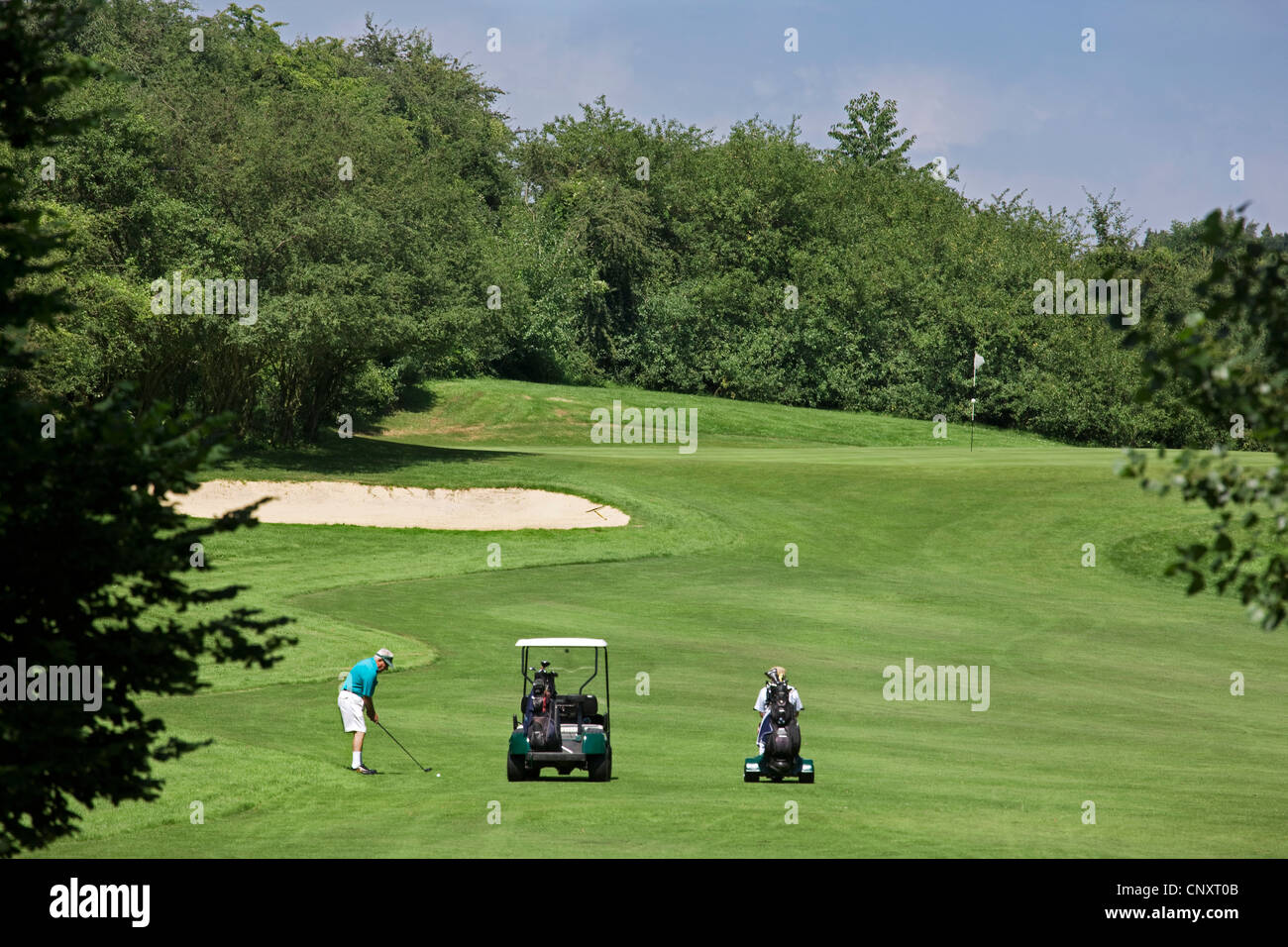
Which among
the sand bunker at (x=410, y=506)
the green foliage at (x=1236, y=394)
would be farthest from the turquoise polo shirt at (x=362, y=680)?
the sand bunker at (x=410, y=506)

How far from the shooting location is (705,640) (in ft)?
98.3

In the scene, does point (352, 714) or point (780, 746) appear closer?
point (780, 746)

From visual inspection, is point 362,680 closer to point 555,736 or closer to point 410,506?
point 555,736

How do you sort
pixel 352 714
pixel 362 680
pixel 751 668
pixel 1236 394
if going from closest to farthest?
pixel 1236 394 < pixel 352 714 < pixel 362 680 < pixel 751 668

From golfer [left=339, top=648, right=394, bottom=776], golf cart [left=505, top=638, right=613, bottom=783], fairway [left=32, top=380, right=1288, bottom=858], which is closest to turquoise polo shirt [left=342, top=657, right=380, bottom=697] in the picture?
golfer [left=339, top=648, right=394, bottom=776]

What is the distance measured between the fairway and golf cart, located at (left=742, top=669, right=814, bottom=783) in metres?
0.25

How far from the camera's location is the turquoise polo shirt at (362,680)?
64.1ft

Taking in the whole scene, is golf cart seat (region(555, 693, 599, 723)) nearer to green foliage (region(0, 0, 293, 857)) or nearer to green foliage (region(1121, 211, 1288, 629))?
green foliage (region(0, 0, 293, 857))

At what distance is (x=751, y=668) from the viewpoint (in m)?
27.4

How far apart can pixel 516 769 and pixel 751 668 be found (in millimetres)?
10697

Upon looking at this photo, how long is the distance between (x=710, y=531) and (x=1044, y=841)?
30341mm

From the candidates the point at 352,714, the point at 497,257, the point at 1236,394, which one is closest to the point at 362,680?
the point at 352,714

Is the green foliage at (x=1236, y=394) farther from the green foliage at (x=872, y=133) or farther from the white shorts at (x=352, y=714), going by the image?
the green foliage at (x=872, y=133)

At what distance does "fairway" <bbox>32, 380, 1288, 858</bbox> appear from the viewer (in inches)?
610
